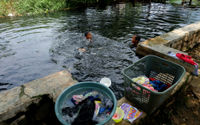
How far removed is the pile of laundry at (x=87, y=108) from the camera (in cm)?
160

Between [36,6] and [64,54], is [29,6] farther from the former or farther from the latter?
[64,54]

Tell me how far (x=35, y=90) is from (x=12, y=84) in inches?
93.2

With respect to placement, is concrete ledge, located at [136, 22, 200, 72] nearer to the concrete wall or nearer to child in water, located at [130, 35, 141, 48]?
the concrete wall

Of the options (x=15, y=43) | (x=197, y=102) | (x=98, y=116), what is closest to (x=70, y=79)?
(x=98, y=116)

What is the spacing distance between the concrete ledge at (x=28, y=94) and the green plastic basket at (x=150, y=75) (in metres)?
1.23

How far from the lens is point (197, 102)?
2838mm

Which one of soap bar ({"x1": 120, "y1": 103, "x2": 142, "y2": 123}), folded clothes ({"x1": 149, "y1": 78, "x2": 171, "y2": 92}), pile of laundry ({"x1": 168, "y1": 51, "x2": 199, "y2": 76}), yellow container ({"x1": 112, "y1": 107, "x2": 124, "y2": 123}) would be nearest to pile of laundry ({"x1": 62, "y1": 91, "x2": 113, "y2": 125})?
yellow container ({"x1": 112, "y1": 107, "x2": 124, "y2": 123})

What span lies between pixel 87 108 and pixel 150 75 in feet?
7.06

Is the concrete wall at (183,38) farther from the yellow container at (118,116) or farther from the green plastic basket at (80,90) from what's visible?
the green plastic basket at (80,90)

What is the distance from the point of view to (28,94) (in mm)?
2141

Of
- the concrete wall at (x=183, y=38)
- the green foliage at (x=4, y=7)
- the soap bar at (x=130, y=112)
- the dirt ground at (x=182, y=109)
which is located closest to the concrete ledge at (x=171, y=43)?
the concrete wall at (x=183, y=38)

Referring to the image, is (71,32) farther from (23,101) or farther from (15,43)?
(23,101)

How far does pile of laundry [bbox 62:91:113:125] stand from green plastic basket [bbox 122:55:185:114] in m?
0.62

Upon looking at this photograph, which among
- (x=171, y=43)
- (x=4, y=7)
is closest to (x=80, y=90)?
(x=171, y=43)
